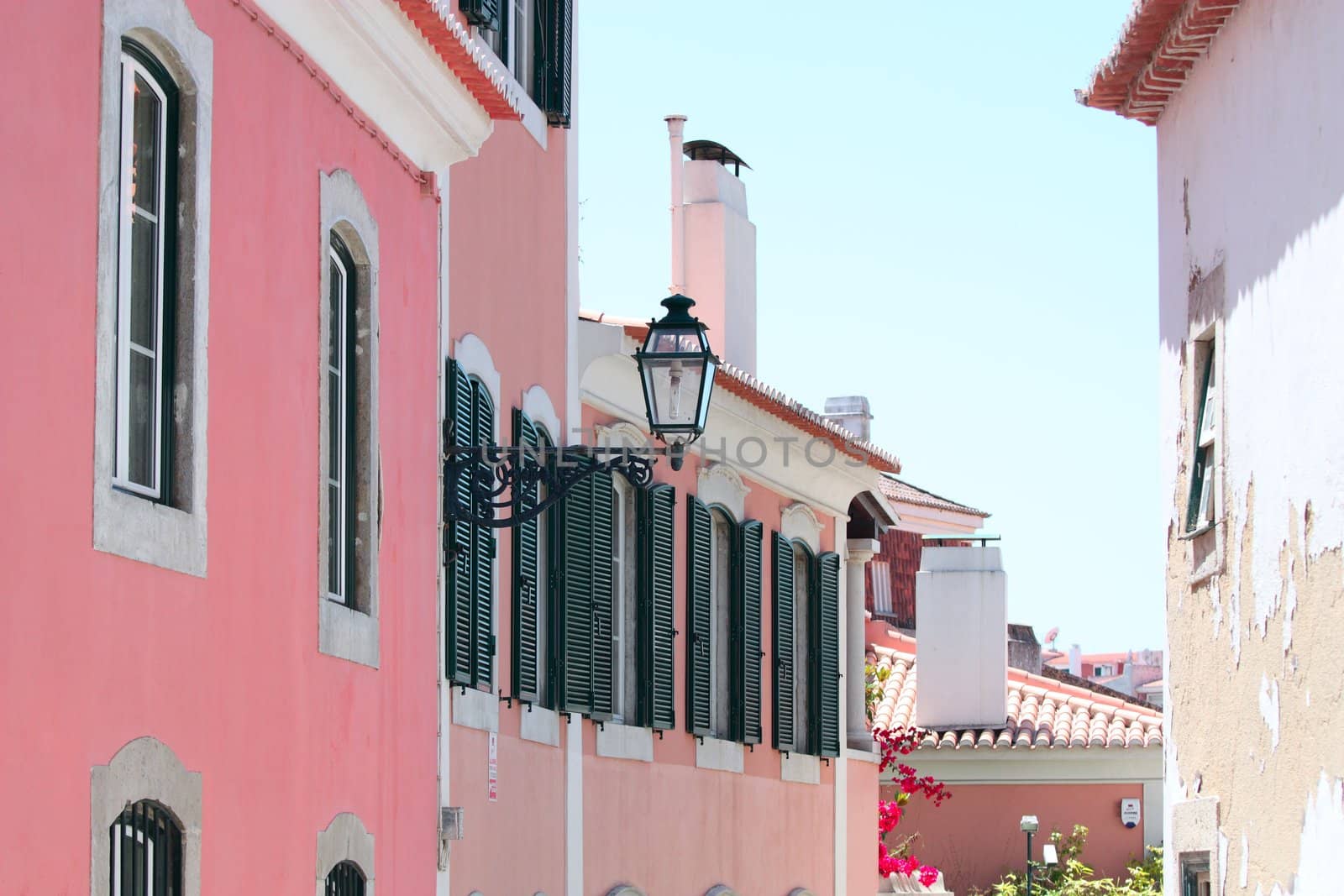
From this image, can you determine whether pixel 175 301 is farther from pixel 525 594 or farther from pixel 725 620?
pixel 725 620

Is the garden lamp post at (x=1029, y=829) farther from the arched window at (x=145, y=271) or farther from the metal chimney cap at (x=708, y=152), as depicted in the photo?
the arched window at (x=145, y=271)

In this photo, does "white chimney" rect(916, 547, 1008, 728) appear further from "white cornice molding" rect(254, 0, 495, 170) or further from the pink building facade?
"white cornice molding" rect(254, 0, 495, 170)

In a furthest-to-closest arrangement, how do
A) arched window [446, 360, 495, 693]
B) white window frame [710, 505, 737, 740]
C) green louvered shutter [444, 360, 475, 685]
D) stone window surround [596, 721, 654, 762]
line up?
white window frame [710, 505, 737, 740] → stone window surround [596, 721, 654, 762] → arched window [446, 360, 495, 693] → green louvered shutter [444, 360, 475, 685]

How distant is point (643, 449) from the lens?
10.7m

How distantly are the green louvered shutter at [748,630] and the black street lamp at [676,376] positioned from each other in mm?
7292

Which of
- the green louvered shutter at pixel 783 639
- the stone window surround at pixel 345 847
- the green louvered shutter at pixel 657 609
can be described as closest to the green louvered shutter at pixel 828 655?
the green louvered shutter at pixel 783 639

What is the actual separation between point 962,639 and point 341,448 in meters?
22.3

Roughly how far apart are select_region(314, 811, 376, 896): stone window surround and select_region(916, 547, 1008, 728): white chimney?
21231 mm

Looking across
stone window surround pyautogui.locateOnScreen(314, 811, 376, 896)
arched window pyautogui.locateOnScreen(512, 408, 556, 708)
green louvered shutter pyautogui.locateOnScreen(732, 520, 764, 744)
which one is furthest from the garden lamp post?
stone window surround pyautogui.locateOnScreen(314, 811, 376, 896)

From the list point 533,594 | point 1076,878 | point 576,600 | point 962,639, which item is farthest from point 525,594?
point 962,639

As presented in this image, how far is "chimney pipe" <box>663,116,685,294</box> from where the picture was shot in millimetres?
22594

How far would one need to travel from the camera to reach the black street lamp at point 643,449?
10.8 m

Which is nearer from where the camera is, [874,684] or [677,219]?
[677,219]

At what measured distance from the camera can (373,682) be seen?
9.53 m
